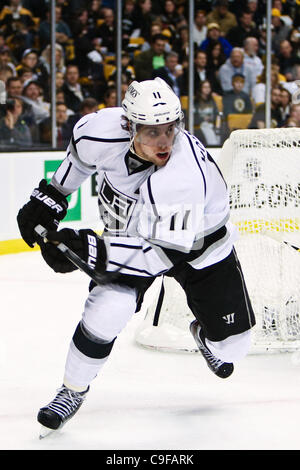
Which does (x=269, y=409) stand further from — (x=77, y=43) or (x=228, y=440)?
(x=77, y=43)

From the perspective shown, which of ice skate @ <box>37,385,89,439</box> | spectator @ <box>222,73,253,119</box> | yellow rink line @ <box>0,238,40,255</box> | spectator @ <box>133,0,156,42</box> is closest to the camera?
ice skate @ <box>37,385,89,439</box>

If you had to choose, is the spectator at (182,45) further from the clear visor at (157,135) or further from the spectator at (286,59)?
the clear visor at (157,135)

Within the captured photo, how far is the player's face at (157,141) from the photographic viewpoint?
81.7 inches

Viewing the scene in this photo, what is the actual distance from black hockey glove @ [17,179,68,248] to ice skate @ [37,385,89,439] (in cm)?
40

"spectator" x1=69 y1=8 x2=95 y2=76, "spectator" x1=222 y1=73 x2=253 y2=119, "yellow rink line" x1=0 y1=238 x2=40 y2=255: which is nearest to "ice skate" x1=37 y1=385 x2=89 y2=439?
"yellow rink line" x1=0 y1=238 x2=40 y2=255

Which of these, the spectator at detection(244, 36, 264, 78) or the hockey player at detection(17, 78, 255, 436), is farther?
the spectator at detection(244, 36, 264, 78)

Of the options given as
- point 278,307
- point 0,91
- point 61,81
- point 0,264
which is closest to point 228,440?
point 278,307

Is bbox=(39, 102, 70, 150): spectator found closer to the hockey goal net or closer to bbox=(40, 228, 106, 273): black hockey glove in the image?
the hockey goal net

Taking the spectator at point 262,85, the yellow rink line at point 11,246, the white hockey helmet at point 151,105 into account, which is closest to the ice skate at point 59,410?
the white hockey helmet at point 151,105

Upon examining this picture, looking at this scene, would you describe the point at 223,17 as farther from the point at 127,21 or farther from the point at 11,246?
the point at 11,246

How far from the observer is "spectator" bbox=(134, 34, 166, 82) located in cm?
622

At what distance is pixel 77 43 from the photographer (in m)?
6.25

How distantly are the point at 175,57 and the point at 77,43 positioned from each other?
2.34 feet

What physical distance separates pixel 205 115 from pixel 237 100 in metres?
0.30
